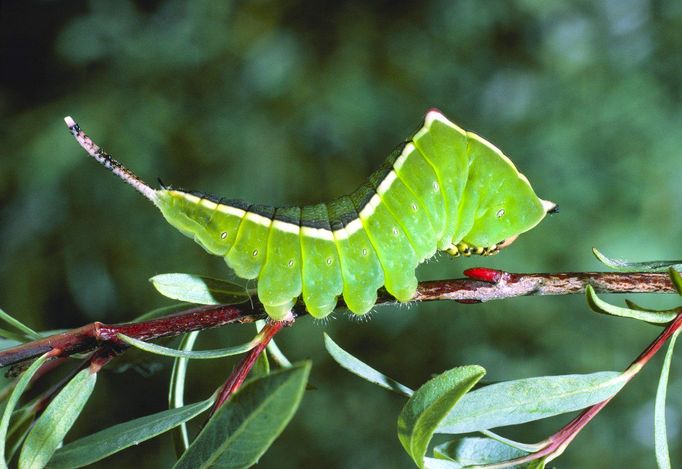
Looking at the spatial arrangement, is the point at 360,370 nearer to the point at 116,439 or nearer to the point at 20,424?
the point at 116,439

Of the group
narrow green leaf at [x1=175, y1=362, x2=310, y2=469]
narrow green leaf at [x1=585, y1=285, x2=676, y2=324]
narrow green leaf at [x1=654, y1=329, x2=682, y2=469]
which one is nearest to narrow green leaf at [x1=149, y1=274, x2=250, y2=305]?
narrow green leaf at [x1=175, y1=362, x2=310, y2=469]

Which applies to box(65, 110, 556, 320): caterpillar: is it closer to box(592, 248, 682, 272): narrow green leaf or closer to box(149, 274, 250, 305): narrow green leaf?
box(149, 274, 250, 305): narrow green leaf

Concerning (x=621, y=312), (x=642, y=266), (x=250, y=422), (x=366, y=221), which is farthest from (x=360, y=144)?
(x=250, y=422)

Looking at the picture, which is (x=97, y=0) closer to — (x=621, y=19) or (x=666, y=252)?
(x=621, y=19)

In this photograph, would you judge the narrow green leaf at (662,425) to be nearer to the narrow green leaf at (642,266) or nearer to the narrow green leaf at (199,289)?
the narrow green leaf at (642,266)

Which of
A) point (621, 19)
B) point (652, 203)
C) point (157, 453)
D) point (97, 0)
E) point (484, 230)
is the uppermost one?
point (97, 0)

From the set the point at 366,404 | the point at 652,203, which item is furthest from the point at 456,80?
A: the point at 366,404
